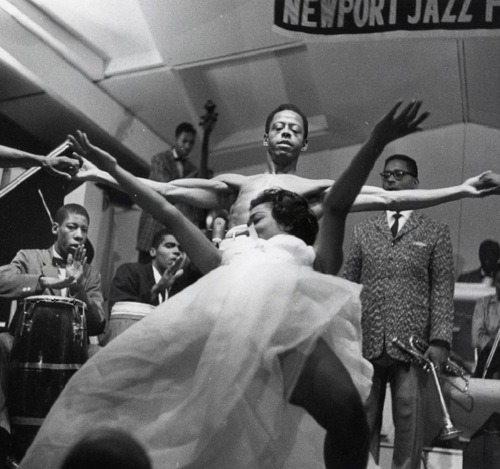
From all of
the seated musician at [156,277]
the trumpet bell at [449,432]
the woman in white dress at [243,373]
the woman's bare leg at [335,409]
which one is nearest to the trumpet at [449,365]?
the trumpet bell at [449,432]

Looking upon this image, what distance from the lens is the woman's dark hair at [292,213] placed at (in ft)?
7.70

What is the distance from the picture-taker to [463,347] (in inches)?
169

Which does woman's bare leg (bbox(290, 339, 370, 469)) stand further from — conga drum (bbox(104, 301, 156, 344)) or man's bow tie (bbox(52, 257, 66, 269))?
man's bow tie (bbox(52, 257, 66, 269))

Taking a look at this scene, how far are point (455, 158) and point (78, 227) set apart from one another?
226 centimetres

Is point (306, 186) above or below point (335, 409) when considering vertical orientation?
above

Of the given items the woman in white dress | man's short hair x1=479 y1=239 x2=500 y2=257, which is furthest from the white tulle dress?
man's short hair x1=479 y1=239 x2=500 y2=257

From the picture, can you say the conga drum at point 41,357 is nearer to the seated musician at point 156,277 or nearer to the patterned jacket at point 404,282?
the seated musician at point 156,277

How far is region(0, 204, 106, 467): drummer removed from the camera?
3.62m

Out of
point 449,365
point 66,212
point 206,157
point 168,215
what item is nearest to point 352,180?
point 168,215

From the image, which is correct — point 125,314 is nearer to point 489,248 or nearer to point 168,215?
point 168,215

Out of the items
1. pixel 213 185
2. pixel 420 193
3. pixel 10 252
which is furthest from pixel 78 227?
pixel 420 193

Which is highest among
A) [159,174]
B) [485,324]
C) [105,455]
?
[159,174]

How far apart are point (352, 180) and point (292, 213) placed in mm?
265

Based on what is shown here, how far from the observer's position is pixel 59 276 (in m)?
3.85
